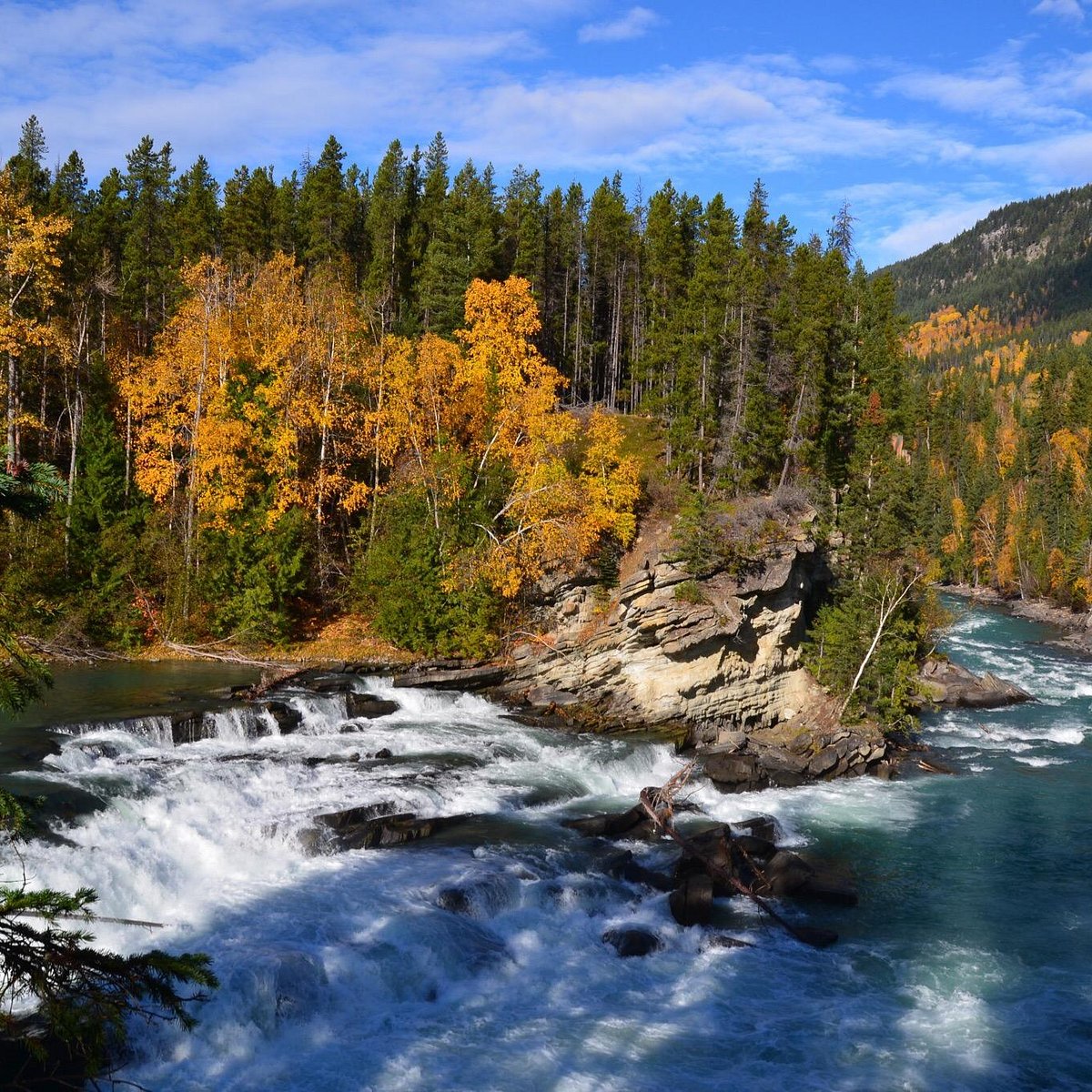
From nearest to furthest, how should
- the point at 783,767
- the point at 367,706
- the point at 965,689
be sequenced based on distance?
1. the point at 783,767
2. the point at 367,706
3. the point at 965,689

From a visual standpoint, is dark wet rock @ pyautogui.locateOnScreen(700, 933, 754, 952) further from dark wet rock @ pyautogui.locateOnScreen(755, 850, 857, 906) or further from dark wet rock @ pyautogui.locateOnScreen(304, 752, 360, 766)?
dark wet rock @ pyautogui.locateOnScreen(304, 752, 360, 766)

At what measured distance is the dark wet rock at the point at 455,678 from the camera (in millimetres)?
31438

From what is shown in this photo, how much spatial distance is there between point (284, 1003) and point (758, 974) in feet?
27.3

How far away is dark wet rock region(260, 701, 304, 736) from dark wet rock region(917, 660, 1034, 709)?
25.5 metres

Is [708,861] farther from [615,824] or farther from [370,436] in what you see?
[370,436]

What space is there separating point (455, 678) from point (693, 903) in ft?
49.8

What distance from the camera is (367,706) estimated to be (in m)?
28.8

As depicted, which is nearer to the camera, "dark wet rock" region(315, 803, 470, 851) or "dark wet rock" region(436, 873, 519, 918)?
"dark wet rock" region(436, 873, 519, 918)

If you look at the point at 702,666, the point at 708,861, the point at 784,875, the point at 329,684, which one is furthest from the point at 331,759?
the point at 702,666

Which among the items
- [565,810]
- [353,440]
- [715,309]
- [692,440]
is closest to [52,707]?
[565,810]

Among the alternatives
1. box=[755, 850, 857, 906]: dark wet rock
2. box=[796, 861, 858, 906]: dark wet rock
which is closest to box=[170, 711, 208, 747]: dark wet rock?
box=[755, 850, 857, 906]: dark wet rock

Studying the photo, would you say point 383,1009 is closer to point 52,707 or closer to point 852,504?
point 52,707

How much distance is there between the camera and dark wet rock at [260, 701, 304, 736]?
2619 cm

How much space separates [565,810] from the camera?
23.5 metres
